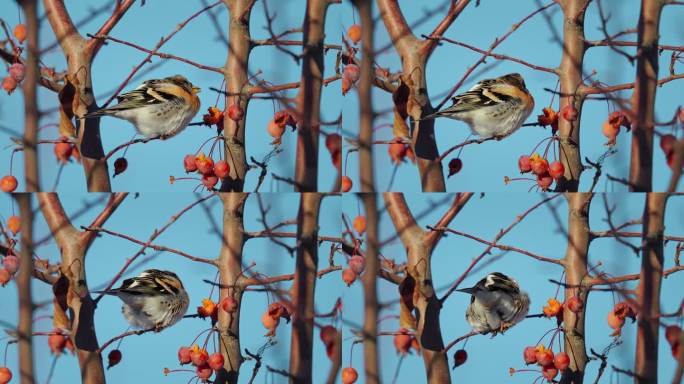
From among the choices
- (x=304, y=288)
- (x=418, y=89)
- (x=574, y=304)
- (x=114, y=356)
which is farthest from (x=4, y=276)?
(x=574, y=304)

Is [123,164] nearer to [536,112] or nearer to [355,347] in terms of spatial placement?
[355,347]

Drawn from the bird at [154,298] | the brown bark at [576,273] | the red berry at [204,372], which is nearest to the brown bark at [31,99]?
the bird at [154,298]

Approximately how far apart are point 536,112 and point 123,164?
85cm

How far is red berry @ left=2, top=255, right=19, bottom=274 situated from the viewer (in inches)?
77.4

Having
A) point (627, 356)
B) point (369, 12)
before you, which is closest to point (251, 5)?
point (369, 12)

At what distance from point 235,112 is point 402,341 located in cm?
58

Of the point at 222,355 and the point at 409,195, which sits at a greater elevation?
the point at 409,195

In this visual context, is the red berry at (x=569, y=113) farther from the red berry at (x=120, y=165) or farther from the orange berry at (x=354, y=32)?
the red berry at (x=120, y=165)

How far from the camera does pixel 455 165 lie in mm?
1947

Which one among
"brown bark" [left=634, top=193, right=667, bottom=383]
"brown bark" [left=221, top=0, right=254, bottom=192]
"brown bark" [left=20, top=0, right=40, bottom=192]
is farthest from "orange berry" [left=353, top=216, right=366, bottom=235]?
"brown bark" [left=20, top=0, right=40, bottom=192]

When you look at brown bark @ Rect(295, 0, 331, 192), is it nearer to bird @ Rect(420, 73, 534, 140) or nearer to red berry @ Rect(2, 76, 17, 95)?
bird @ Rect(420, 73, 534, 140)

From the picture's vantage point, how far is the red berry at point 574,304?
190 centimetres

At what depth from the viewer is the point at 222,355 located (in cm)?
196

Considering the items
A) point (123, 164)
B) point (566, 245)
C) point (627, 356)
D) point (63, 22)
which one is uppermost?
point (63, 22)
